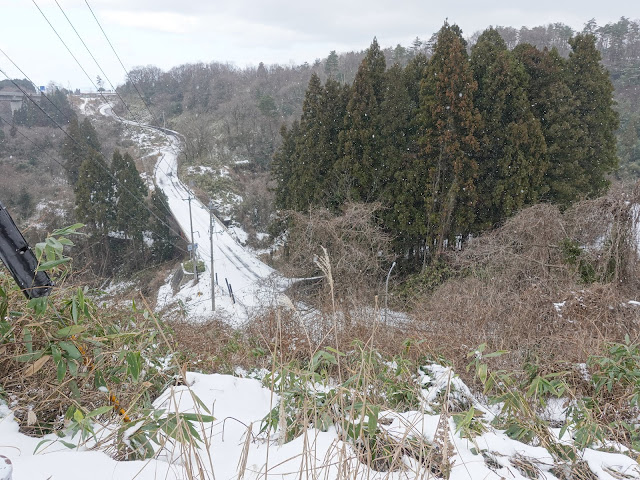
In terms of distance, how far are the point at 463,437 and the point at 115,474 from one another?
1215 millimetres

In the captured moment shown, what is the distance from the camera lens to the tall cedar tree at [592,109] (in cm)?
1190

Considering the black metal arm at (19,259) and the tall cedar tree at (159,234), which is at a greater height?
the black metal arm at (19,259)

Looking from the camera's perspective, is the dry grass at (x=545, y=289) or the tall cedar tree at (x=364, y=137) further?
the tall cedar tree at (x=364, y=137)

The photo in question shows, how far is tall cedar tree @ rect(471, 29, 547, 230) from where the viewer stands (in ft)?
36.8

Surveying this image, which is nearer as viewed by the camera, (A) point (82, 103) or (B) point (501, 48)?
(B) point (501, 48)

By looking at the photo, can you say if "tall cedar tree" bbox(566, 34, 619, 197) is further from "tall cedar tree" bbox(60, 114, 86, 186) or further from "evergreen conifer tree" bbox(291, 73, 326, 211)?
"tall cedar tree" bbox(60, 114, 86, 186)

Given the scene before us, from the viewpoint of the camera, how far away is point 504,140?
38.2 feet

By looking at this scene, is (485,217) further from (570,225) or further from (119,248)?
(119,248)

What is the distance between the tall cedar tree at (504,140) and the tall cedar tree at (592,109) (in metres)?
1.57

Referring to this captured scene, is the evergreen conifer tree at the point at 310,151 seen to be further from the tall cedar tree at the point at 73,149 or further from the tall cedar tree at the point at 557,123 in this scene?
the tall cedar tree at the point at 73,149

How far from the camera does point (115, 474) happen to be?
3.98 feet

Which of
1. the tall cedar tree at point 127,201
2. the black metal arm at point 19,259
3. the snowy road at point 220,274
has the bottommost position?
the snowy road at point 220,274

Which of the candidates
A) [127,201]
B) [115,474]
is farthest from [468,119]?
[127,201]

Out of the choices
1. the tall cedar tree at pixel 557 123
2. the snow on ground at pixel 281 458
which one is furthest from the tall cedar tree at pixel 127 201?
the snow on ground at pixel 281 458
